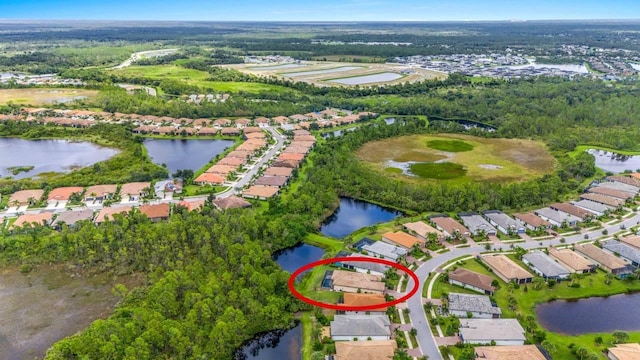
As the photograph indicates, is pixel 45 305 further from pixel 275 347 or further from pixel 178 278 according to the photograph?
pixel 275 347

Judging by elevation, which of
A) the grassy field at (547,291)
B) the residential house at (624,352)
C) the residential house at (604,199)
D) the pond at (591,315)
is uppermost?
the residential house at (604,199)

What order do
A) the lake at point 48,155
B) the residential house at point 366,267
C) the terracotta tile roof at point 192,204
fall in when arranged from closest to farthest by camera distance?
the residential house at point 366,267 → the terracotta tile roof at point 192,204 → the lake at point 48,155

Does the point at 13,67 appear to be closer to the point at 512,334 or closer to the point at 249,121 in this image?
the point at 249,121

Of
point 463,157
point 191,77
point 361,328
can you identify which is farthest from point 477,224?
point 191,77

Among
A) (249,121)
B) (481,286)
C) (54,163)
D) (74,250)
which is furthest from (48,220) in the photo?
(249,121)

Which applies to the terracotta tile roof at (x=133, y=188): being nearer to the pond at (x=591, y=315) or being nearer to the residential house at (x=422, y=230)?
the residential house at (x=422, y=230)

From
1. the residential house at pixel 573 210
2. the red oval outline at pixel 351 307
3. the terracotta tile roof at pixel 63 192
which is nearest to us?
the red oval outline at pixel 351 307

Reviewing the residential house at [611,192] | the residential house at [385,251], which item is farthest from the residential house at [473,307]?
the residential house at [611,192]
